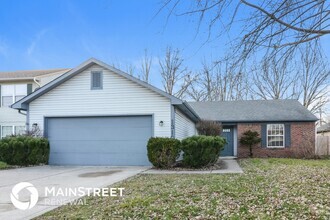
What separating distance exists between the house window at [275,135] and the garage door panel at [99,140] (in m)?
10.4

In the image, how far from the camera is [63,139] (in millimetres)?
14508

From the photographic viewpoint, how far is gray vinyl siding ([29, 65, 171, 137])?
535 inches

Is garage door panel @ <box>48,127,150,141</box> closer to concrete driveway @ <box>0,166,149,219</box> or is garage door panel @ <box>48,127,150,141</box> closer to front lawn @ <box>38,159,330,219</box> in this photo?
concrete driveway @ <box>0,166,149,219</box>

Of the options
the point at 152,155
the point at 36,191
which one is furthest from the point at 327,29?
the point at 152,155

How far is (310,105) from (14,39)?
26518 millimetres

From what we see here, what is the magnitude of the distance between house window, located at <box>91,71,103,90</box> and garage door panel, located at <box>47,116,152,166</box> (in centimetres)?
141

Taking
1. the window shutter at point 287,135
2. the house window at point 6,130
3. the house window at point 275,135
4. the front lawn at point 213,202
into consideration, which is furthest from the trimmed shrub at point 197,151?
the house window at point 6,130

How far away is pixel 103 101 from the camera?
46.1ft

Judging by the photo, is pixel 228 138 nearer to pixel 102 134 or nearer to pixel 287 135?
pixel 287 135

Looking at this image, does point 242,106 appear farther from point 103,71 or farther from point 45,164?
point 45,164

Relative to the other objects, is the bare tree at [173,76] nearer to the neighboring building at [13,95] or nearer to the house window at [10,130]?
the neighboring building at [13,95]

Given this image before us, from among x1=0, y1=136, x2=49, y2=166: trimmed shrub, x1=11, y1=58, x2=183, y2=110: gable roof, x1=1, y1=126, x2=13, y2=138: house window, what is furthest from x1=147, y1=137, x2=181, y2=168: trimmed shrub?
x1=1, y1=126, x2=13, y2=138: house window

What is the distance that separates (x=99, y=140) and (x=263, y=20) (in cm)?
1079

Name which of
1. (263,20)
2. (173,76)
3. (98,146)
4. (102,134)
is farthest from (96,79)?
(173,76)
